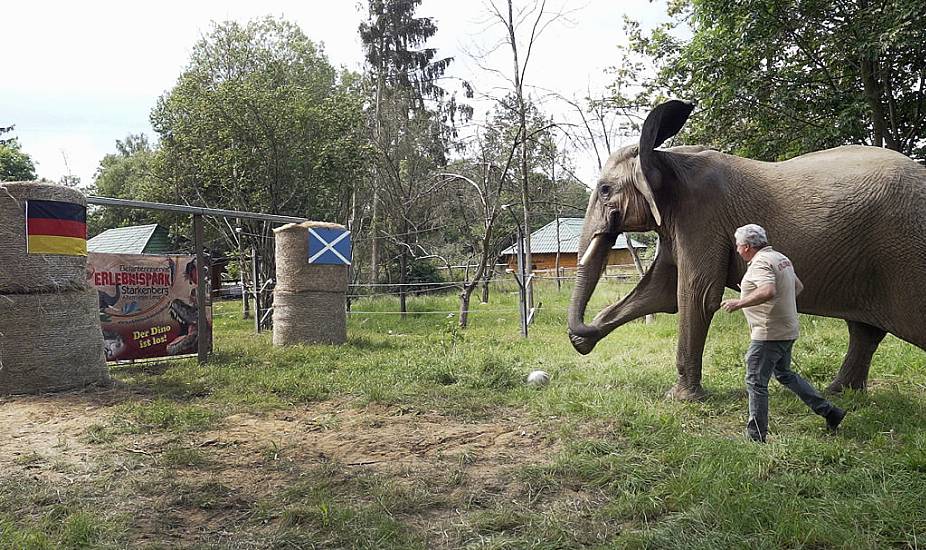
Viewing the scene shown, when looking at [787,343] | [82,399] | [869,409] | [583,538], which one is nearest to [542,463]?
[583,538]

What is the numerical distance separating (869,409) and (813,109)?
22.6 ft

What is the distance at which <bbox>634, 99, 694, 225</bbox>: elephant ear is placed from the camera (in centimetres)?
579

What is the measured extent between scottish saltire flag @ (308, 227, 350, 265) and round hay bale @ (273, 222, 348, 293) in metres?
0.08

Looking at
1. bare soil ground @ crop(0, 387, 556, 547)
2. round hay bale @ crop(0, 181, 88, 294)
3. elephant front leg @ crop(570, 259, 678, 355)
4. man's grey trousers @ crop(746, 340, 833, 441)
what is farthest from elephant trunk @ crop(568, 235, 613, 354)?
round hay bale @ crop(0, 181, 88, 294)

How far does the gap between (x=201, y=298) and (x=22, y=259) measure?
278 centimetres

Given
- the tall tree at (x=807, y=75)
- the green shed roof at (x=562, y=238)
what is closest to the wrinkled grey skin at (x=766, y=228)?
the tall tree at (x=807, y=75)

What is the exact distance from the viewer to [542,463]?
14.2 ft

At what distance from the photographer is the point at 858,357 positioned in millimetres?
6047

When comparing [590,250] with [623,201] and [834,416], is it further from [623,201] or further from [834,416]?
[834,416]

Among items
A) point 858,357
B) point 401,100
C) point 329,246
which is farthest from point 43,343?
point 401,100

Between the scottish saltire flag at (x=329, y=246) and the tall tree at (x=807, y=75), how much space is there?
647cm

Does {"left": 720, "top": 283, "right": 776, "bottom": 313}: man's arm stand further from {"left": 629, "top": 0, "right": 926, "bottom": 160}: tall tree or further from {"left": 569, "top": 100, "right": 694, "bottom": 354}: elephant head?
{"left": 629, "top": 0, "right": 926, "bottom": 160}: tall tree

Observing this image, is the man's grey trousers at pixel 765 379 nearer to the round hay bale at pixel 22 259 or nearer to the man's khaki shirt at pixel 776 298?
the man's khaki shirt at pixel 776 298

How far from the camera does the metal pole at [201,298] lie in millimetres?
9039
